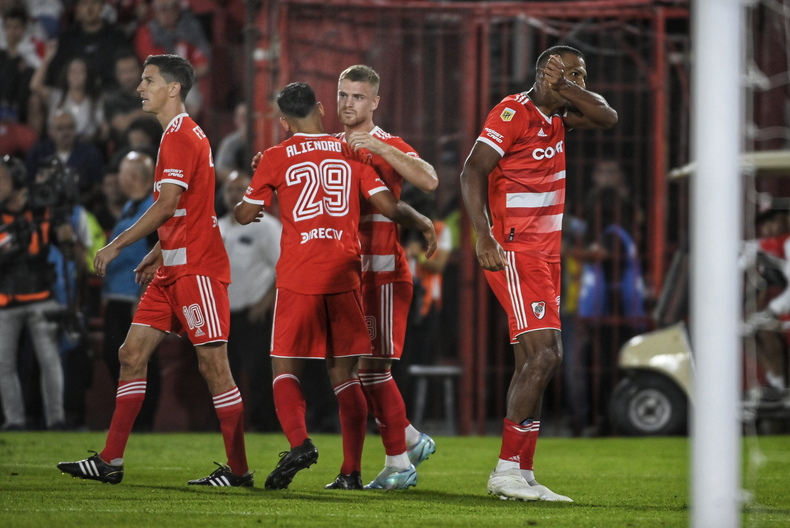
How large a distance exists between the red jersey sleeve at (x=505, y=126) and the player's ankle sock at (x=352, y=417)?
1344 mm

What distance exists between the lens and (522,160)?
5.27 meters

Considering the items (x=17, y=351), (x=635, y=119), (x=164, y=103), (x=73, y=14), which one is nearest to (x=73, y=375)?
(x=17, y=351)

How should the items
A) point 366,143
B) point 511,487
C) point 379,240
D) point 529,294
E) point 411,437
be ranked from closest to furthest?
point 511,487, point 529,294, point 366,143, point 379,240, point 411,437

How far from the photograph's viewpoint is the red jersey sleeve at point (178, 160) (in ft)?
17.6

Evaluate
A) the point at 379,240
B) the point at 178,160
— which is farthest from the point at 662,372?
the point at 178,160

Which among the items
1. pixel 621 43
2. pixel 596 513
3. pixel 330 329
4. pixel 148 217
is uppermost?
pixel 621 43

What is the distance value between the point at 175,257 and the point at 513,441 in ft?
6.16

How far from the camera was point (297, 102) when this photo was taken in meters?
5.36

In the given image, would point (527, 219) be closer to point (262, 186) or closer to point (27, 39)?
point (262, 186)

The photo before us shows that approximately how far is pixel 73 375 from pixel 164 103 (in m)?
5.26

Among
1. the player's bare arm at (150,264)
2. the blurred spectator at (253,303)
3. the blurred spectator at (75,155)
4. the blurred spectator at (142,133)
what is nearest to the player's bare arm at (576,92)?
the player's bare arm at (150,264)

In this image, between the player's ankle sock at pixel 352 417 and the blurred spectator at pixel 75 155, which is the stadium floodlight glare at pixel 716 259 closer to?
the player's ankle sock at pixel 352 417

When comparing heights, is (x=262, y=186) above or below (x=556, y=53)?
below

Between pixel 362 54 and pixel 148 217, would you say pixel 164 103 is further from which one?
pixel 362 54
